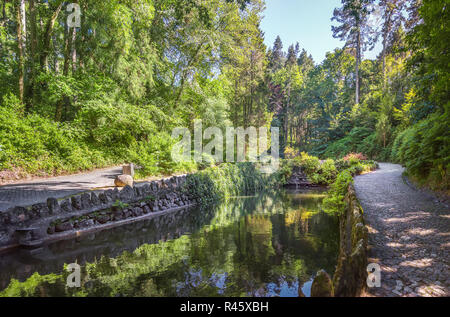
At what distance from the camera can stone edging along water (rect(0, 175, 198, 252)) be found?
14.6ft

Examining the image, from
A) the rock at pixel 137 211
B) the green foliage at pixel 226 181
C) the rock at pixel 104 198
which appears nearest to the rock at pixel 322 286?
the rock at pixel 104 198

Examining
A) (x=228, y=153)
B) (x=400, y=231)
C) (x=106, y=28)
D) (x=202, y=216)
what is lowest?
(x=202, y=216)

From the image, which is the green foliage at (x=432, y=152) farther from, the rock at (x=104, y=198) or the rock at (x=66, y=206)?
the rock at (x=66, y=206)

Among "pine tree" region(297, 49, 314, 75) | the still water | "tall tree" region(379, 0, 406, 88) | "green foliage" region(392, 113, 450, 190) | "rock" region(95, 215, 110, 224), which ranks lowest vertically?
the still water

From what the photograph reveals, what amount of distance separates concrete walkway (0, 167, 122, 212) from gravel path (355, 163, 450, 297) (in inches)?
274

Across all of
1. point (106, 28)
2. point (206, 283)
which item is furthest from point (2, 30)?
point (206, 283)

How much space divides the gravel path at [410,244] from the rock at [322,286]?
0.64 m

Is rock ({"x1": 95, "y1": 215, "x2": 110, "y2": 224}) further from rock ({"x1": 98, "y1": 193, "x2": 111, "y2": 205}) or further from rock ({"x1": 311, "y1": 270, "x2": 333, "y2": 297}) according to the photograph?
rock ({"x1": 311, "y1": 270, "x2": 333, "y2": 297})

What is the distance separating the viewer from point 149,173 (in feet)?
36.0

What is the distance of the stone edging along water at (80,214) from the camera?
445cm

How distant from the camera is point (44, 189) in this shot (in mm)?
7094

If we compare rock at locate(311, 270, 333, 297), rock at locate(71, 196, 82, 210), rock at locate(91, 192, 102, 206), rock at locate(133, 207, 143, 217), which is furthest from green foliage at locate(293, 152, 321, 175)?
rock at locate(311, 270, 333, 297)
